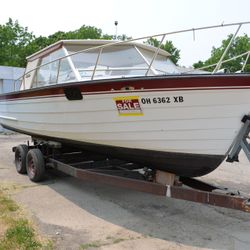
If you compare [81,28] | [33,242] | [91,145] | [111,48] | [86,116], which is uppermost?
[81,28]

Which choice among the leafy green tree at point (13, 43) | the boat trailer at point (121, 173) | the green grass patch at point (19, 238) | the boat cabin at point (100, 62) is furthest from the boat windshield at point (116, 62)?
the leafy green tree at point (13, 43)

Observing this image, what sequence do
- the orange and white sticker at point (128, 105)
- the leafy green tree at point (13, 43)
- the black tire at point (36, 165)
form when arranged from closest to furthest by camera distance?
the orange and white sticker at point (128, 105) < the black tire at point (36, 165) < the leafy green tree at point (13, 43)

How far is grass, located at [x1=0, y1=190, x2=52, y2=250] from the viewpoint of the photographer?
4.40 metres

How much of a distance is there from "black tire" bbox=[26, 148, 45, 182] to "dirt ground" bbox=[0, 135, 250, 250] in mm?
137

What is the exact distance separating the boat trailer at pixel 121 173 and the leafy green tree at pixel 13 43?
35538 millimetres

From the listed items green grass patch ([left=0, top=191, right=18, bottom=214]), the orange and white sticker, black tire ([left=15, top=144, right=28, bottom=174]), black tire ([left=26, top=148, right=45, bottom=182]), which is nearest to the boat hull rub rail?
the orange and white sticker

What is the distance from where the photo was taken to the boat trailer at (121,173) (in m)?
4.75

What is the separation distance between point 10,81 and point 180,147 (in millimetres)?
14448

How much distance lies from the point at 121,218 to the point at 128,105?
1503mm

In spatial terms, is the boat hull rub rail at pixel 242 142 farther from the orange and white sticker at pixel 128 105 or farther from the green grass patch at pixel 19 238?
the green grass patch at pixel 19 238

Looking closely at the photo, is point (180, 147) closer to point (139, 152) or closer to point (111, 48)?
point (139, 152)

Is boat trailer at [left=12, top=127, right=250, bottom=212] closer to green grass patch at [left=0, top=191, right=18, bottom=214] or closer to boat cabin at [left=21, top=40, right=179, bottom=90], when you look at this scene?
green grass patch at [left=0, top=191, right=18, bottom=214]

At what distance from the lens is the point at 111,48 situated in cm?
684

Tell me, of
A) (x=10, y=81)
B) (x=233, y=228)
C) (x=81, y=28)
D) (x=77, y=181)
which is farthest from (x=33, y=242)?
(x=81, y=28)
